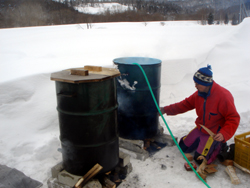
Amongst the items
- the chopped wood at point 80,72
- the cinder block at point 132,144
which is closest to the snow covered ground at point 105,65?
the cinder block at point 132,144

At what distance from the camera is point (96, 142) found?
7.01 feet

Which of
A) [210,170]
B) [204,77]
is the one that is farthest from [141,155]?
[204,77]

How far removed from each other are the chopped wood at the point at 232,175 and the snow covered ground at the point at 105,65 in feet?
0.19

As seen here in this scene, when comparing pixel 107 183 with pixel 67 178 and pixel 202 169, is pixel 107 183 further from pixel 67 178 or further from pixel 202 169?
pixel 202 169

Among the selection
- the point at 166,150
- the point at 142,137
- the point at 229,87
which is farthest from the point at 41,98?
the point at 229,87

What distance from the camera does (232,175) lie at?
2.53 meters

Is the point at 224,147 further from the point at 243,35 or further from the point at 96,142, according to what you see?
the point at 243,35

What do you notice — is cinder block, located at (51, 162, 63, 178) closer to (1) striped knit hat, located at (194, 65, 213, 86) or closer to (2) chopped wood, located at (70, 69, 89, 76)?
(2) chopped wood, located at (70, 69, 89, 76)

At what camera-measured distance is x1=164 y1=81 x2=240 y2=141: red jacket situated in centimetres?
256

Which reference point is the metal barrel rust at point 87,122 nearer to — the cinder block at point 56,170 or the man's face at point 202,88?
the cinder block at point 56,170

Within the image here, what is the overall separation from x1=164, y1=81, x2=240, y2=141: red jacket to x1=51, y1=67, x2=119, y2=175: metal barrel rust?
52.9 inches

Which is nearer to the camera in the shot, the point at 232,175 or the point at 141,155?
the point at 232,175

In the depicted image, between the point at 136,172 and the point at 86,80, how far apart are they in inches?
59.7

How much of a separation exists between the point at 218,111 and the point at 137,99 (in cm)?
111
